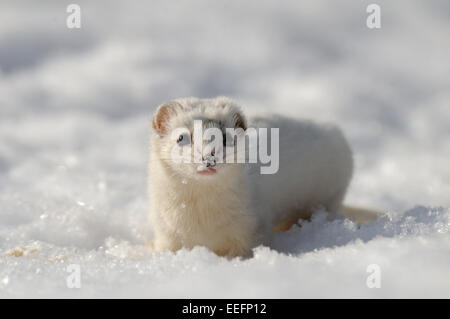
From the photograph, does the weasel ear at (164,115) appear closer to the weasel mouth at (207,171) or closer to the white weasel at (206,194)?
the white weasel at (206,194)

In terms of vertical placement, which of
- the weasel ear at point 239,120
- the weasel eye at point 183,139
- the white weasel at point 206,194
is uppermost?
the weasel ear at point 239,120

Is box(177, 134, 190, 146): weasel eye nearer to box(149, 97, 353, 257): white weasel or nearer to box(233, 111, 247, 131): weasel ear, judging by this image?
box(149, 97, 353, 257): white weasel

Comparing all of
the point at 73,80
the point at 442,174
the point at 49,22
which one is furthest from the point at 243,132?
the point at 49,22

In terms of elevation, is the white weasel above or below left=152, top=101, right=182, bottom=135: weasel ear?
below

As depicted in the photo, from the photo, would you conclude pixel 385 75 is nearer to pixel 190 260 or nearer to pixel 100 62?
pixel 100 62

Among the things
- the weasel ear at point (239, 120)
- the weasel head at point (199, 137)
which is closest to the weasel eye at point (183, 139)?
the weasel head at point (199, 137)

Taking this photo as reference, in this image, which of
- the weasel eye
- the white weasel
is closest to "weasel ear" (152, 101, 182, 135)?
the white weasel

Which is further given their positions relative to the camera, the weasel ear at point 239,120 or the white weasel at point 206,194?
the weasel ear at point 239,120
